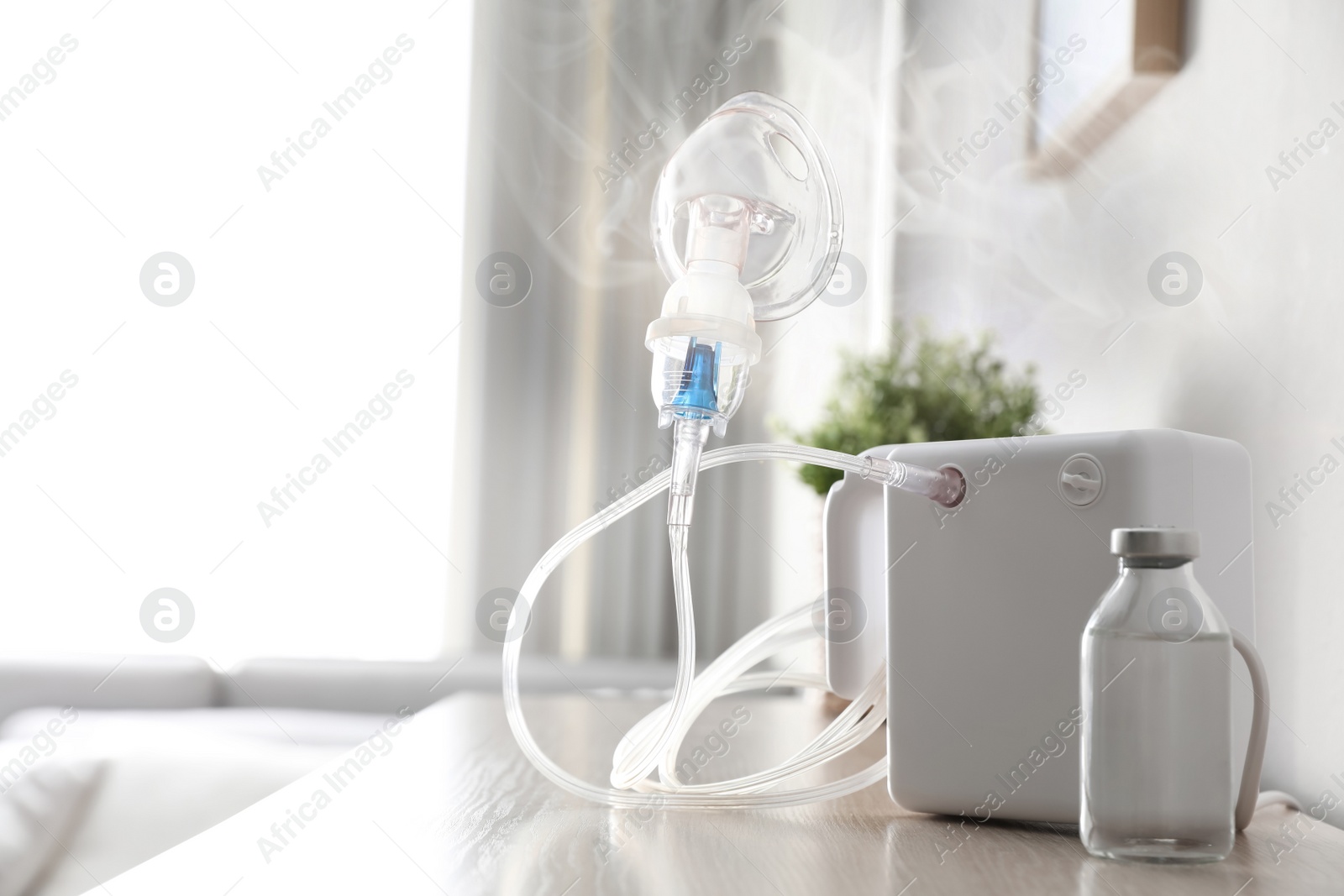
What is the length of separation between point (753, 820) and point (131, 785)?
52.7 inches

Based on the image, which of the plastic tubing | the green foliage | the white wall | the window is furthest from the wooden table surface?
the window

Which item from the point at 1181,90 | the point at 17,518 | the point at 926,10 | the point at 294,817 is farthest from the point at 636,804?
the point at 17,518

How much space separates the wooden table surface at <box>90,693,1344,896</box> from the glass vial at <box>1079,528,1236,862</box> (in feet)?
0.06

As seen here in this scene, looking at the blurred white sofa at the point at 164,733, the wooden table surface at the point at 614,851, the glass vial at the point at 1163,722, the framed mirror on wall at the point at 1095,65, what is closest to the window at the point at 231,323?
the blurred white sofa at the point at 164,733

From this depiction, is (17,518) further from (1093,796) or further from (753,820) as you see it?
(1093,796)

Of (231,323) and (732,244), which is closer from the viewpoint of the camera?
(732,244)

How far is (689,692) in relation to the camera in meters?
0.55

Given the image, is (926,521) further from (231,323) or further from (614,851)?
(231,323)

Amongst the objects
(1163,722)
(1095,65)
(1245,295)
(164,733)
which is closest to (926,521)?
(1163,722)

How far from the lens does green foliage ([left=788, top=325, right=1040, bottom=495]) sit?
1158 millimetres

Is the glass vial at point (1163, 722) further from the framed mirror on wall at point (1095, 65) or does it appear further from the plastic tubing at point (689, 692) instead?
the framed mirror on wall at point (1095, 65)

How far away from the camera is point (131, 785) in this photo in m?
1.47

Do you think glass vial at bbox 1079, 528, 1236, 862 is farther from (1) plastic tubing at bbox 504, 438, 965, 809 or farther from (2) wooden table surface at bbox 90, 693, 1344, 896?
(1) plastic tubing at bbox 504, 438, 965, 809

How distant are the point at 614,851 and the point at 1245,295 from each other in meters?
0.61
